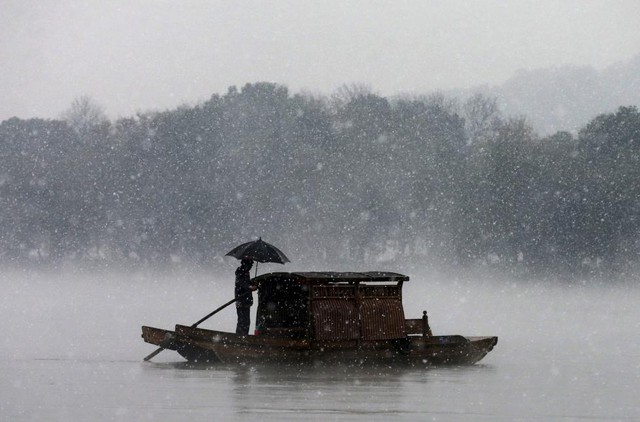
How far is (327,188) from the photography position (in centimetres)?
7306

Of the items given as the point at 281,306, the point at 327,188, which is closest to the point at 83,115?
the point at 327,188

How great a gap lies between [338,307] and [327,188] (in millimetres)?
48373

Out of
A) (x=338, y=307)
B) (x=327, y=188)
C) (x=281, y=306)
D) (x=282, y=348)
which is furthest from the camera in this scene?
(x=327, y=188)

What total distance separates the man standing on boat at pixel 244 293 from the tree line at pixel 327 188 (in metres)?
41.9

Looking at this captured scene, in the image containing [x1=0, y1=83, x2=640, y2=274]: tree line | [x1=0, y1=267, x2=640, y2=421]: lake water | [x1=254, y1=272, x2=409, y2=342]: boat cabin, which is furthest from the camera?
[x1=0, y1=83, x2=640, y2=274]: tree line

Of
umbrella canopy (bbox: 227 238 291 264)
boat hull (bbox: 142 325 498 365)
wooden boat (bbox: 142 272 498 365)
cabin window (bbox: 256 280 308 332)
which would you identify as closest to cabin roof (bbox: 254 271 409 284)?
wooden boat (bbox: 142 272 498 365)

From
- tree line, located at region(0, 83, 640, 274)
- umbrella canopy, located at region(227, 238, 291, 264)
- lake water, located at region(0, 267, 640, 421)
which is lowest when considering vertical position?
lake water, located at region(0, 267, 640, 421)

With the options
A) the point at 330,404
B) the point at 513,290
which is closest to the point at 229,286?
the point at 513,290

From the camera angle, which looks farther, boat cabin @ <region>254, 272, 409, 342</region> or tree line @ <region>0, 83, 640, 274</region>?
tree line @ <region>0, 83, 640, 274</region>

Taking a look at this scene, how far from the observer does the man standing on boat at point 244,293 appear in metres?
25.3

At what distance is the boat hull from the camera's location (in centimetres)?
2448

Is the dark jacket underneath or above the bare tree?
underneath

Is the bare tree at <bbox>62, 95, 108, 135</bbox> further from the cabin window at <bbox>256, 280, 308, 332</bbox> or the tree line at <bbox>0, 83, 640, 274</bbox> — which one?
the cabin window at <bbox>256, 280, 308, 332</bbox>

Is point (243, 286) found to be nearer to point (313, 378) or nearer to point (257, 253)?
point (257, 253)
